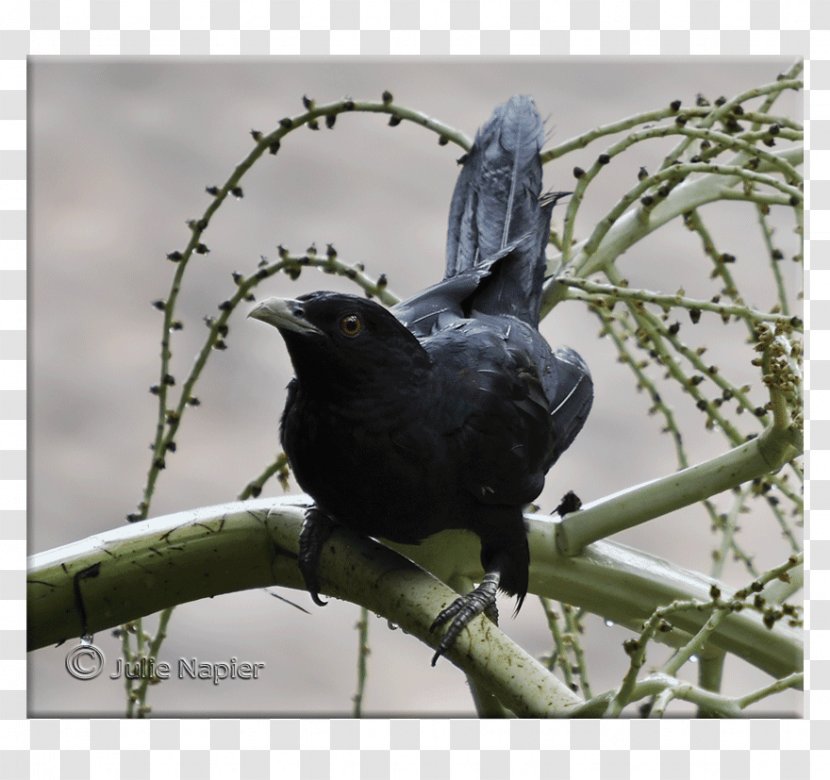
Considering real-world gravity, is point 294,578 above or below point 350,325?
below

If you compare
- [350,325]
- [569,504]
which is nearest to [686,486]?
[569,504]

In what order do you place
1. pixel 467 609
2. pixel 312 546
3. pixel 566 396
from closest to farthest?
pixel 467 609 → pixel 312 546 → pixel 566 396

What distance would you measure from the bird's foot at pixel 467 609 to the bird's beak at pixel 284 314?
1.07 feet

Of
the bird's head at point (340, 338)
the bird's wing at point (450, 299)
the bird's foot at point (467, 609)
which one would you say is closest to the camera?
the bird's foot at point (467, 609)

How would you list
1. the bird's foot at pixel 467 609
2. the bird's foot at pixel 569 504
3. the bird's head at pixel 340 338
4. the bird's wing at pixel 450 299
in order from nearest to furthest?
1. the bird's foot at pixel 467 609
2. the bird's head at pixel 340 338
3. the bird's foot at pixel 569 504
4. the bird's wing at pixel 450 299

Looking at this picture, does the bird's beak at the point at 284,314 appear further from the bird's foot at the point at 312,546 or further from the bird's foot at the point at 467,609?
the bird's foot at the point at 467,609

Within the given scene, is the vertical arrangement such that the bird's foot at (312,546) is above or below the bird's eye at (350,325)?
below

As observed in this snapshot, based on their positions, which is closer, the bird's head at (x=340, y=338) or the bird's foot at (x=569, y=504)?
the bird's head at (x=340, y=338)

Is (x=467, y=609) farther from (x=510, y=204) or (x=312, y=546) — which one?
(x=510, y=204)

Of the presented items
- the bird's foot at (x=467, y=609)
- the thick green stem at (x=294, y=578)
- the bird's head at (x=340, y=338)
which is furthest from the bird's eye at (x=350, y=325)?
the bird's foot at (x=467, y=609)

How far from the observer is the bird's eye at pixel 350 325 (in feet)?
3.81

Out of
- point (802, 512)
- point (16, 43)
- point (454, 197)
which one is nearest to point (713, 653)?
point (802, 512)

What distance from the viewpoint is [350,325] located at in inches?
45.9

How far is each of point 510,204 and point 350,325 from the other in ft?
1.40
